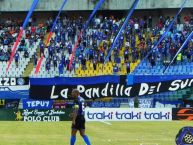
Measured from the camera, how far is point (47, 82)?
3950cm

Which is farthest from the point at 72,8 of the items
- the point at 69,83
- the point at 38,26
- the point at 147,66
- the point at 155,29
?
the point at 69,83

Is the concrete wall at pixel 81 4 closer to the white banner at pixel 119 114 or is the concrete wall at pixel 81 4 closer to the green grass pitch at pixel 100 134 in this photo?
the white banner at pixel 119 114

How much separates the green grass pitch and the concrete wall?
2616 cm

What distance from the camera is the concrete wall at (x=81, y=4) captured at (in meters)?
58.2

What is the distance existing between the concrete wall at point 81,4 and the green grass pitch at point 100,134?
26162mm

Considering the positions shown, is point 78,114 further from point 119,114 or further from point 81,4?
point 81,4

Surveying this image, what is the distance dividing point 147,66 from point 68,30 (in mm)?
9378

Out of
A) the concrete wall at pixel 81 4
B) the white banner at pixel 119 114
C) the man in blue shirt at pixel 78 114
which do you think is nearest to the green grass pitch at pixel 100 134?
the white banner at pixel 119 114

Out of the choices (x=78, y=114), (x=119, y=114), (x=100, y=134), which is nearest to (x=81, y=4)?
(x=119, y=114)

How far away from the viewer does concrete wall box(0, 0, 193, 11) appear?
58.2 meters

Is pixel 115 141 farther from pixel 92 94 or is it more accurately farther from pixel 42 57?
pixel 42 57

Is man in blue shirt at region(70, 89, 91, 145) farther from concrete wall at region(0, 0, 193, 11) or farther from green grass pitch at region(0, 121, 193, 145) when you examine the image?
concrete wall at region(0, 0, 193, 11)

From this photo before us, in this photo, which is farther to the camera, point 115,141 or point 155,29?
point 155,29

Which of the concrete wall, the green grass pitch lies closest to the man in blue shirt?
the green grass pitch
